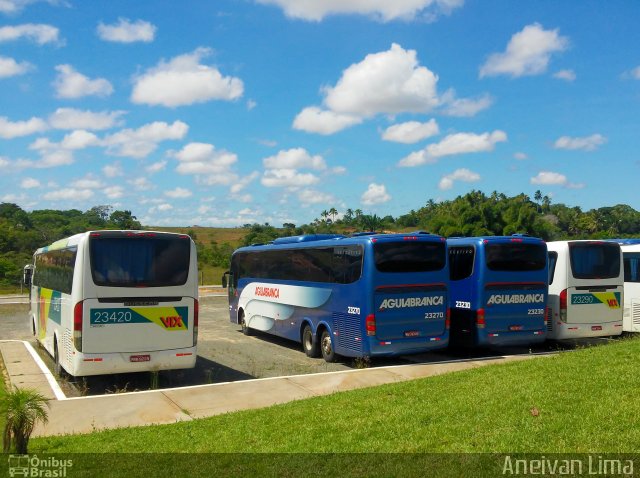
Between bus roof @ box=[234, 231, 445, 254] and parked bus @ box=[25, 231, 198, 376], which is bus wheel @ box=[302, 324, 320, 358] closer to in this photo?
bus roof @ box=[234, 231, 445, 254]

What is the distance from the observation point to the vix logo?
1195 centimetres

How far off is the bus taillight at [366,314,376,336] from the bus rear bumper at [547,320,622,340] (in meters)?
5.56

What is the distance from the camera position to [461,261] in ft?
51.1

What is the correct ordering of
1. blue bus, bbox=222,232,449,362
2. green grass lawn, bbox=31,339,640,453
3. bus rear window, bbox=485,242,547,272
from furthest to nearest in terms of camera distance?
bus rear window, bbox=485,242,547,272 → blue bus, bbox=222,232,449,362 → green grass lawn, bbox=31,339,640,453

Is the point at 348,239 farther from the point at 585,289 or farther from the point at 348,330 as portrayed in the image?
the point at 585,289

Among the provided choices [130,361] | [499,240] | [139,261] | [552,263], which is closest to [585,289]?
[552,263]

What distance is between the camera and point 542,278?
50.0 feet

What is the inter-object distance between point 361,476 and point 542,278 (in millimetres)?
10873

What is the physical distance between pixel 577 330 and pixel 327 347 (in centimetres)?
633

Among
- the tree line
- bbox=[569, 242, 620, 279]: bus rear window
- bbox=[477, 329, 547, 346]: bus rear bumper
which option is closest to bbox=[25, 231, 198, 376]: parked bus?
bbox=[477, 329, 547, 346]: bus rear bumper

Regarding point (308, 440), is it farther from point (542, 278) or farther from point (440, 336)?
point (542, 278)

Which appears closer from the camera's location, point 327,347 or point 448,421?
point 448,421

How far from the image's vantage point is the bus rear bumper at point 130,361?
11.4 meters

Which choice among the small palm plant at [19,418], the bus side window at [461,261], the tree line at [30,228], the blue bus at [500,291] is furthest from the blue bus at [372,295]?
the tree line at [30,228]
